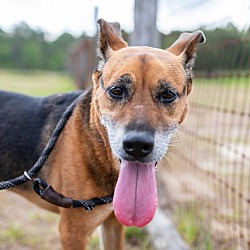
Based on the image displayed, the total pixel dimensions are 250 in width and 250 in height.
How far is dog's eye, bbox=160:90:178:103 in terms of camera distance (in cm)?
247

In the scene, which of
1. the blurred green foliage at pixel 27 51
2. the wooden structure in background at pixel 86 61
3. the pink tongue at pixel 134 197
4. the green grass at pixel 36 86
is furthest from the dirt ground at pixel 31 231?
the blurred green foliage at pixel 27 51

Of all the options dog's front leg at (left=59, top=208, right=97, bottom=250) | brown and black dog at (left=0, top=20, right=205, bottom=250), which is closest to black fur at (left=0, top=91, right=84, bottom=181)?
brown and black dog at (left=0, top=20, right=205, bottom=250)

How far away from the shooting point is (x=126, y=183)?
7.71ft

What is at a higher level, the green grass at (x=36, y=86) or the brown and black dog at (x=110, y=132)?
the brown and black dog at (x=110, y=132)

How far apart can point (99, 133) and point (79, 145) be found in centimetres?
18

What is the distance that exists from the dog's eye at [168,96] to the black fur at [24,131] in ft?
3.51

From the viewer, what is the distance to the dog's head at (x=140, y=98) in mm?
2250

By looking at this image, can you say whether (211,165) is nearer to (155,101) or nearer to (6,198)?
(6,198)

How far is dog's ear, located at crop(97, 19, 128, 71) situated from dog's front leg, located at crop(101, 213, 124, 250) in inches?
52.8

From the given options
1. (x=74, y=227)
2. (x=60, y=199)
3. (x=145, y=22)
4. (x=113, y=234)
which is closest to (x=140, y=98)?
(x=60, y=199)

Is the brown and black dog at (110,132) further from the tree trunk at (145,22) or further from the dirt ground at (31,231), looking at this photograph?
the tree trunk at (145,22)

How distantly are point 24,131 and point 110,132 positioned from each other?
1039 mm

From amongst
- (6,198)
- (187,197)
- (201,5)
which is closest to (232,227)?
(187,197)

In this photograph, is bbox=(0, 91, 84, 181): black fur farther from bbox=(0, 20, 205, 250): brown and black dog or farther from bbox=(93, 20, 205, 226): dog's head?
bbox=(93, 20, 205, 226): dog's head
